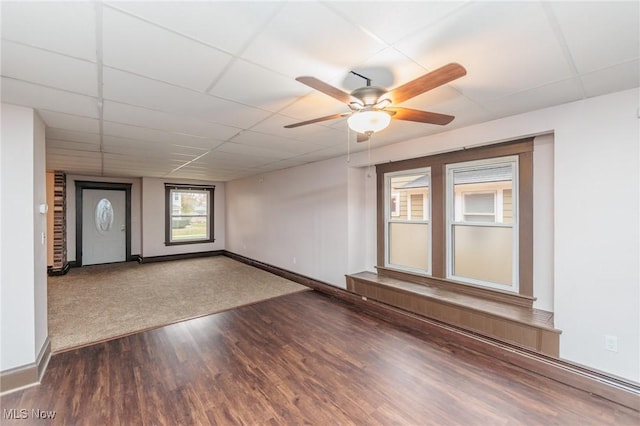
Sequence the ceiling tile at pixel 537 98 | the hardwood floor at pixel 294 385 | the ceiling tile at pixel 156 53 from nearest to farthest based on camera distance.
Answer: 1. the ceiling tile at pixel 156 53
2. the hardwood floor at pixel 294 385
3. the ceiling tile at pixel 537 98

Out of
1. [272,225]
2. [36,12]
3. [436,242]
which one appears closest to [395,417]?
[436,242]

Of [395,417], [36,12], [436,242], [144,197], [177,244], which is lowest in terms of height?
[395,417]

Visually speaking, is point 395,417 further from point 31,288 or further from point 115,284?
point 115,284

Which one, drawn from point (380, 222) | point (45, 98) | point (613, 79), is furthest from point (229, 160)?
point (613, 79)

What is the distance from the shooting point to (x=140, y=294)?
475cm

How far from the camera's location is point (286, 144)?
3.88 metres

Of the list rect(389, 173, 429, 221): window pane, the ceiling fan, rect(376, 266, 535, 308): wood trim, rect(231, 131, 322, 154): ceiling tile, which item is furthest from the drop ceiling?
rect(376, 266, 535, 308): wood trim

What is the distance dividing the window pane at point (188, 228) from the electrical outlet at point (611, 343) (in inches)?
345

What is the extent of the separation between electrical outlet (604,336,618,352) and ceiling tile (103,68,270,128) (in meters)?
3.56

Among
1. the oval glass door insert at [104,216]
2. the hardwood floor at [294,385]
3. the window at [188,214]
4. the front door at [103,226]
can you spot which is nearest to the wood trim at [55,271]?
the front door at [103,226]

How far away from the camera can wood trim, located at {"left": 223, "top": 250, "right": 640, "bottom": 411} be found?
2156mm

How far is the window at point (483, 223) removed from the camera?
10.4 feet

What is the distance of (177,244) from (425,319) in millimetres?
7189

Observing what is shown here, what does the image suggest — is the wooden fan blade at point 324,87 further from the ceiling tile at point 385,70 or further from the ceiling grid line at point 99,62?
the ceiling grid line at point 99,62
